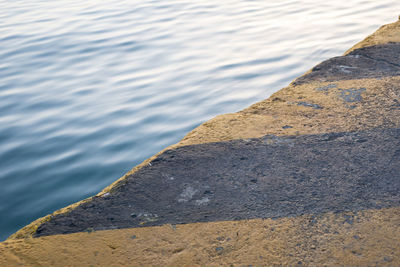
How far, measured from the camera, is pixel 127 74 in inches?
239

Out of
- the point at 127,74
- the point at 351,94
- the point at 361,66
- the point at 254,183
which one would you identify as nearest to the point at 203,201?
the point at 254,183

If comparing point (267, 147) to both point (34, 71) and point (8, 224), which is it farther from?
point (34, 71)

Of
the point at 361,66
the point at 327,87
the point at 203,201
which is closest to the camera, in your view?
the point at 203,201

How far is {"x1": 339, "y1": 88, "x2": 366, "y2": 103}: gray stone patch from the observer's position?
10.00 feet

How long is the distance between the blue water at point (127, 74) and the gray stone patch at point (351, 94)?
182 cm

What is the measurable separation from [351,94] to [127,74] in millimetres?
3650

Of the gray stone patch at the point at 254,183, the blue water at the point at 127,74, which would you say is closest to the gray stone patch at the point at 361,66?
the gray stone patch at the point at 254,183

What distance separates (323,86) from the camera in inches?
132

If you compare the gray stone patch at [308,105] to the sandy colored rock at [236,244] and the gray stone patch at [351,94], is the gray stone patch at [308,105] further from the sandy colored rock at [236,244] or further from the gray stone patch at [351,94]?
the sandy colored rock at [236,244]

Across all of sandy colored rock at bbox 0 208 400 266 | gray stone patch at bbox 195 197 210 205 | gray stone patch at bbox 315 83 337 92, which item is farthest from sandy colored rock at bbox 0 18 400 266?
gray stone patch at bbox 315 83 337 92

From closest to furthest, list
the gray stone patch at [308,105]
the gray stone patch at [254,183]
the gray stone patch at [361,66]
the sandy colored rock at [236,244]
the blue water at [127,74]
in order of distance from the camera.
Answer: the sandy colored rock at [236,244] → the gray stone patch at [254,183] → the gray stone patch at [308,105] → the gray stone patch at [361,66] → the blue water at [127,74]

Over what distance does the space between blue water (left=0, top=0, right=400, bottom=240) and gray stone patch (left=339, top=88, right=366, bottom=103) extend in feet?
5.97

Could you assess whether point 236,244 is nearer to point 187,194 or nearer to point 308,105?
point 187,194

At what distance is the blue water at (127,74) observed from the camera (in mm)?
4016
